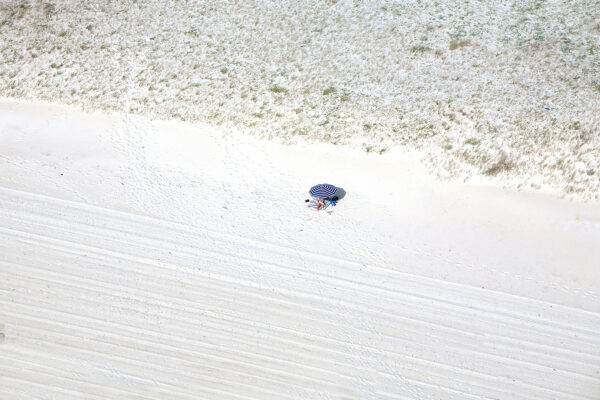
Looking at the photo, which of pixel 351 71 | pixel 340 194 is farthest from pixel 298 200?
pixel 351 71

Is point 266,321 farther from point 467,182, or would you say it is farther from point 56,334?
point 467,182

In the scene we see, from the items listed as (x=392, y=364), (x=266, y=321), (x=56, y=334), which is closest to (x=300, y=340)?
(x=266, y=321)

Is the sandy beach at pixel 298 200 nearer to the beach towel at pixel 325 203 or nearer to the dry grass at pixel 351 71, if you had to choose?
the dry grass at pixel 351 71

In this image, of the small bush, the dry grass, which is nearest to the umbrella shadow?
the dry grass

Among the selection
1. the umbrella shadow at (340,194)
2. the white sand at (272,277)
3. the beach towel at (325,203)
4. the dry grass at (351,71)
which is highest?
the dry grass at (351,71)

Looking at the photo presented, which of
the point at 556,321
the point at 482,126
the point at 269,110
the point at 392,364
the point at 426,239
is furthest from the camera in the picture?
the point at 269,110

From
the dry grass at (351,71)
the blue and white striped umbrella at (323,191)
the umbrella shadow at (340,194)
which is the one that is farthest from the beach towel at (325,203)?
the dry grass at (351,71)
